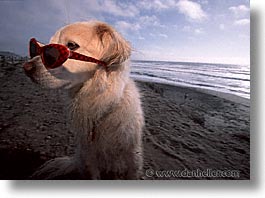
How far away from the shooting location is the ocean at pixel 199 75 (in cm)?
126

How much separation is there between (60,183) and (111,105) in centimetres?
32

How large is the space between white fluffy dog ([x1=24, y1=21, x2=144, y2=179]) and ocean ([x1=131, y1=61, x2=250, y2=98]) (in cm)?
7

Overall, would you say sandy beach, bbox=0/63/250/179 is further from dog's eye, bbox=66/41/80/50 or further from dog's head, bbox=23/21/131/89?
dog's eye, bbox=66/41/80/50

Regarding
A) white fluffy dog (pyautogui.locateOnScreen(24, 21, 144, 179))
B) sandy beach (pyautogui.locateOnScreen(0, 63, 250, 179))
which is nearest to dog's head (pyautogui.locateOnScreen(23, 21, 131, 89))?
white fluffy dog (pyautogui.locateOnScreen(24, 21, 144, 179))

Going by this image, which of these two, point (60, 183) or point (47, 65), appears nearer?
point (47, 65)

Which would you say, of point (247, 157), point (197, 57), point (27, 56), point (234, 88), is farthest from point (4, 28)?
point (247, 157)

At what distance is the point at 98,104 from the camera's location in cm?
122

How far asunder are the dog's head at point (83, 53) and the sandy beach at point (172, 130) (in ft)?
0.36

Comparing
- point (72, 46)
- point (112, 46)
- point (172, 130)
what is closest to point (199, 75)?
point (172, 130)

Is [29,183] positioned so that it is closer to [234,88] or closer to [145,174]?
[145,174]

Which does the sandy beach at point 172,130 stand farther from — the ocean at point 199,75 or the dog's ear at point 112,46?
the dog's ear at point 112,46

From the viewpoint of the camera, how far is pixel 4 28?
1.30 m

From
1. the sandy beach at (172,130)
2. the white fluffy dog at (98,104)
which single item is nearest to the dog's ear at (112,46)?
the white fluffy dog at (98,104)

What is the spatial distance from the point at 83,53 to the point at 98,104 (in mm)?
163
